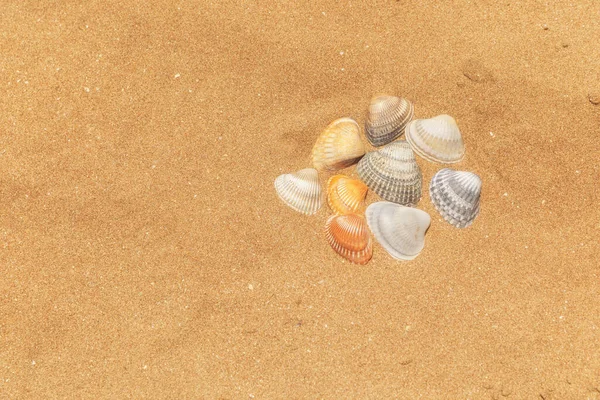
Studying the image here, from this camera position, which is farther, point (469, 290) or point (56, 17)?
point (56, 17)

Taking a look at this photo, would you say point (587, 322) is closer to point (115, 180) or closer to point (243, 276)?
point (243, 276)

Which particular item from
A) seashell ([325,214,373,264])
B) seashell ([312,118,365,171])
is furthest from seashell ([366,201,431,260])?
seashell ([312,118,365,171])

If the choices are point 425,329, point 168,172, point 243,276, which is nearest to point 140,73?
point 168,172

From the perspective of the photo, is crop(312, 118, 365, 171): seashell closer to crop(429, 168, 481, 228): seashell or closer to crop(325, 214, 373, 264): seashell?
crop(325, 214, 373, 264): seashell

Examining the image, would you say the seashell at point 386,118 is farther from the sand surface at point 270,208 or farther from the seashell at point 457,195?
the seashell at point 457,195

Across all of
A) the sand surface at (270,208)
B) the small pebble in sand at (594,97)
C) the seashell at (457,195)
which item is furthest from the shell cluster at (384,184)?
the small pebble in sand at (594,97)
